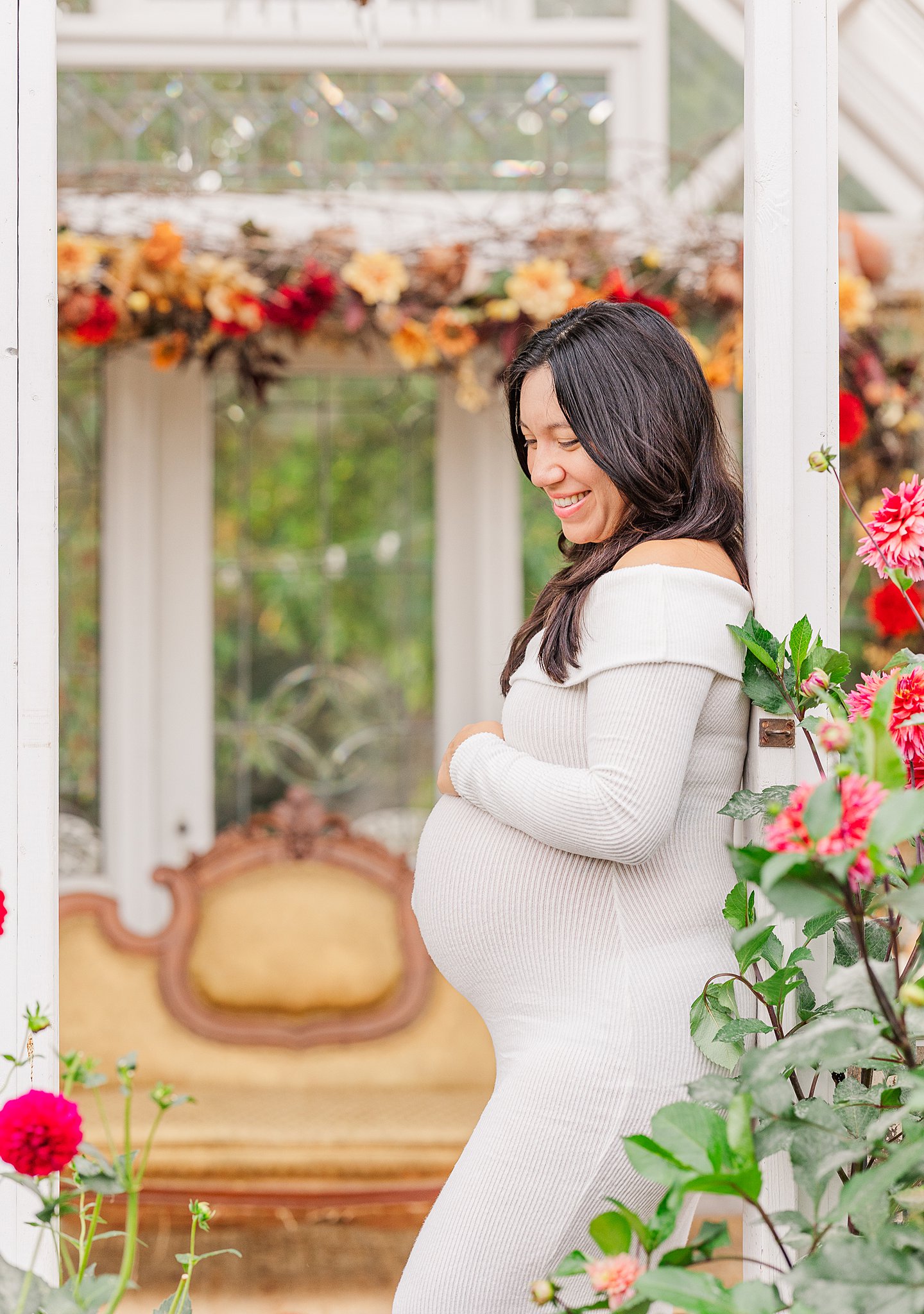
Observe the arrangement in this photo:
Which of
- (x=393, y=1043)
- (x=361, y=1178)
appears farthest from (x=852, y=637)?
(x=361, y=1178)

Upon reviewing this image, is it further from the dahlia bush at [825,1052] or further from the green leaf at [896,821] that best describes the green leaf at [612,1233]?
the green leaf at [896,821]

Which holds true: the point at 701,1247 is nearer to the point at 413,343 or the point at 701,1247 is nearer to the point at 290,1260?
the point at 290,1260

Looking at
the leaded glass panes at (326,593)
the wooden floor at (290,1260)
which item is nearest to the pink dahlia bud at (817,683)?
the wooden floor at (290,1260)

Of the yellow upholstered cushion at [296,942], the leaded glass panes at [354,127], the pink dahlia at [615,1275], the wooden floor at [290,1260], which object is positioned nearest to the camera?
the pink dahlia at [615,1275]

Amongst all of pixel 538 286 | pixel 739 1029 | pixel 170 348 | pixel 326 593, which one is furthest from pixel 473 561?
pixel 739 1029

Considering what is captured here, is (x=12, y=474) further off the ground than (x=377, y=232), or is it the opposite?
(x=377, y=232)

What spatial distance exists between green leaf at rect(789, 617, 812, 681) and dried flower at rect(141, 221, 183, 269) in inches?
80.0

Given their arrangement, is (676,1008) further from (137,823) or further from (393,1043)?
(137,823)

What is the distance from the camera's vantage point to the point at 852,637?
3.26 metres

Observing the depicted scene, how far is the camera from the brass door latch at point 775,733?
47.0 inches

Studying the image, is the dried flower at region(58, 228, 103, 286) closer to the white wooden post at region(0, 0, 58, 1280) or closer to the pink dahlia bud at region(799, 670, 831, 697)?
the white wooden post at region(0, 0, 58, 1280)

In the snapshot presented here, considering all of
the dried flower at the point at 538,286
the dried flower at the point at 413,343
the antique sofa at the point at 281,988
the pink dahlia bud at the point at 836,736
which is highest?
the dried flower at the point at 538,286

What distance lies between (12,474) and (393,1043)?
2.12 metres

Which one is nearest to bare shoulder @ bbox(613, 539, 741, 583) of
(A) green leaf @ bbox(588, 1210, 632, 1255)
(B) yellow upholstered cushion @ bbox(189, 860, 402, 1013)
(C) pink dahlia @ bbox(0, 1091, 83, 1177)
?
(A) green leaf @ bbox(588, 1210, 632, 1255)
